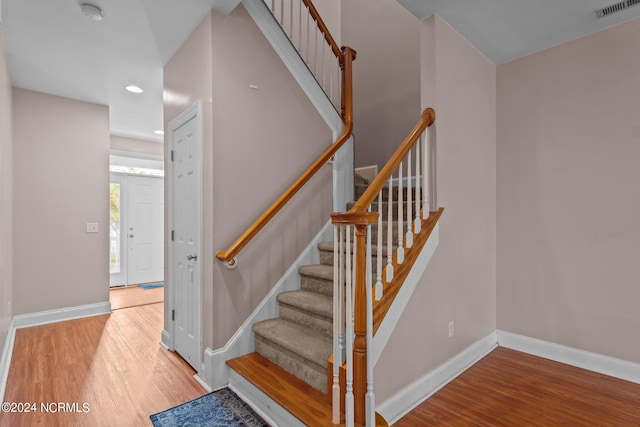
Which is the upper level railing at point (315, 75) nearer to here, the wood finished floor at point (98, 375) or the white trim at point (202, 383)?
the white trim at point (202, 383)

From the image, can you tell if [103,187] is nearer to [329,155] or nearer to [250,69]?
[250,69]

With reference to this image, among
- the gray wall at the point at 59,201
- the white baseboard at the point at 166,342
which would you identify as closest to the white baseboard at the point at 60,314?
the gray wall at the point at 59,201

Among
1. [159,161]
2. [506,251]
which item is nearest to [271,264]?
[506,251]

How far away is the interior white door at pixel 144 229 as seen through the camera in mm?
6129

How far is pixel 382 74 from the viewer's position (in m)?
4.27

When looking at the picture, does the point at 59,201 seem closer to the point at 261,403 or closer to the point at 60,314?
the point at 60,314

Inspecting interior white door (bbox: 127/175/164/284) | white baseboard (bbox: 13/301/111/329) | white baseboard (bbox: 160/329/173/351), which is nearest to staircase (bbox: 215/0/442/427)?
white baseboard (bbox: 160/329/173/351)

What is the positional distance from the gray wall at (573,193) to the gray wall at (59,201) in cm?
484

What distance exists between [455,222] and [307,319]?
1386mm

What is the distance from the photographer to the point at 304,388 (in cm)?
195

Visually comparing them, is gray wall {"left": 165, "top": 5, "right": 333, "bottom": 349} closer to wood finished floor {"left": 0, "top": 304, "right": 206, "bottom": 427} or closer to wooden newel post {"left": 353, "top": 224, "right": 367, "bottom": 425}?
wood finished floor {"left": 0, "top": 304, "right": 206, "bottom": 427}

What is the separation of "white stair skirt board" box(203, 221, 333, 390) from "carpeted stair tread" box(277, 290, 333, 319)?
0.29ft

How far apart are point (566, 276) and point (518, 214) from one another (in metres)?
0.64

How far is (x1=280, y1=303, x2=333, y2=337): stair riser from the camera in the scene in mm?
2233
